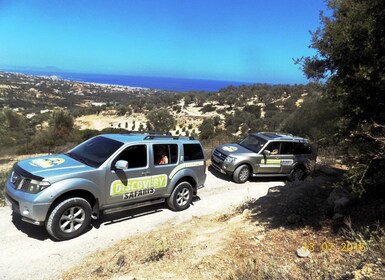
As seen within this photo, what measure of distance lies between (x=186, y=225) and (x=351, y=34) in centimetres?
497

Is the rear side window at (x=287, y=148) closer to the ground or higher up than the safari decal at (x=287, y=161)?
higher up

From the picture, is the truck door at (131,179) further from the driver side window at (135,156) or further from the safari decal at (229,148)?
the safari decal at (229,148)

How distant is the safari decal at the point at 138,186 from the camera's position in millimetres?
6820

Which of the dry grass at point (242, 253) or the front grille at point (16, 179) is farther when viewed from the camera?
the front grille at point (16, 179)

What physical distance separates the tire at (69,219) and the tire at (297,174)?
8.65 metres

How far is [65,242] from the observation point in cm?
612

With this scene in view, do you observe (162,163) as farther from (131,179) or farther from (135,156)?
(131,179)

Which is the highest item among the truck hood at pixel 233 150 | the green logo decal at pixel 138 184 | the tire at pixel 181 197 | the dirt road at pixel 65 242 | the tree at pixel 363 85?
the tree at pixel 363 85

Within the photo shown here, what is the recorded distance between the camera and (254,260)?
5.12 meters

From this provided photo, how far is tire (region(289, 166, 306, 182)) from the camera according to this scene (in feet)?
41.5

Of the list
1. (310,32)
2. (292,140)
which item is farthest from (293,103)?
(310,32)

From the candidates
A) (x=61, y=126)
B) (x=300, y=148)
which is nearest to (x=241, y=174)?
(x=300, y=148)

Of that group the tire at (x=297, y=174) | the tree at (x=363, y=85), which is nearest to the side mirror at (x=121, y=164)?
the tree at (x=363, y=85)
